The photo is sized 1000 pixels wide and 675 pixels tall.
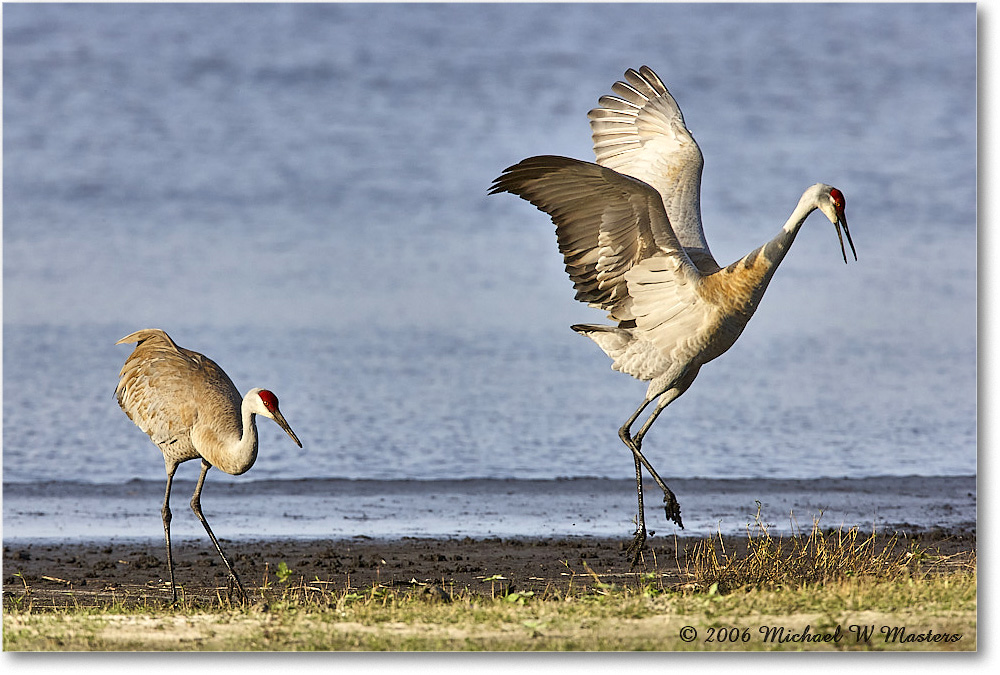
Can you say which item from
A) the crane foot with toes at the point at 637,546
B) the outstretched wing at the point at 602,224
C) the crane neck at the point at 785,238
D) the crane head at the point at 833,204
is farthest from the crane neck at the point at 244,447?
the crane head at the point at 833,204

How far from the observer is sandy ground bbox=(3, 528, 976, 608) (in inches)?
218

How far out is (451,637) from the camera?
14.4ft

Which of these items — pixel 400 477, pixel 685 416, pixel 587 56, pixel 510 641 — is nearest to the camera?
pixel 510 641

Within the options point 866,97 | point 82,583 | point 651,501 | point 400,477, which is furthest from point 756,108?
point 82,583

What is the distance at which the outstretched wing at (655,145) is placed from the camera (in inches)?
217

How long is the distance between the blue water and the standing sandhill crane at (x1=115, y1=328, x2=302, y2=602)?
1.62 m

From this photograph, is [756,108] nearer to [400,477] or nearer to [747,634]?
[400,477]

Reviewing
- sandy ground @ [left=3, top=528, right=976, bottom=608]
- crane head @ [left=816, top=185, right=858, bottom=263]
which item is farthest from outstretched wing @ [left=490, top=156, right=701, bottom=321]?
sandy ground @ [left=3, top=528, right=976, bottom=608]

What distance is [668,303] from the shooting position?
495 centimetres

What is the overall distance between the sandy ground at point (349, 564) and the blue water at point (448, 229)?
4.08ft

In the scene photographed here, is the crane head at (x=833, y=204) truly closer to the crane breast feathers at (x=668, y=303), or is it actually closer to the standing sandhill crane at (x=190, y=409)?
the crane breast feathers at (x=668, y=303)

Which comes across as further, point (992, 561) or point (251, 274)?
point (251, 274)

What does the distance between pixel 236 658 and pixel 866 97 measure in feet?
14.7

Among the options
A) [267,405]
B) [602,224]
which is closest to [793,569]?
[602,224]
